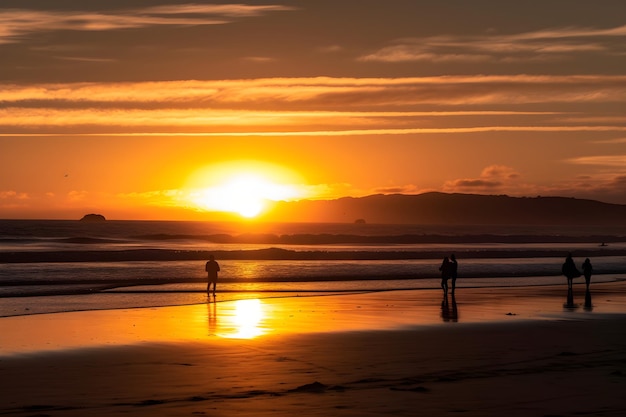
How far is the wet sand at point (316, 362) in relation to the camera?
488 inches

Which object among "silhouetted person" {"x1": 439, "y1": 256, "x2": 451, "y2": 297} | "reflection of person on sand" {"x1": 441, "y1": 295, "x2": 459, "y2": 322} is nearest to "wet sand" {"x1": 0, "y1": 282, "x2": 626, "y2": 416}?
"reflection of person on sand" {"x1": 441, "y1": 295, "x2": 459, "y2": 322}

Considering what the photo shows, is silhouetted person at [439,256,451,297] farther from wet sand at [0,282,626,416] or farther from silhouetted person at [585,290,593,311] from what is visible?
wet sand at [0,282,626,416]

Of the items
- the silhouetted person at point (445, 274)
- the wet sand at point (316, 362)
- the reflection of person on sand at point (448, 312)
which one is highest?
the silhouetted person at point (445, 274)

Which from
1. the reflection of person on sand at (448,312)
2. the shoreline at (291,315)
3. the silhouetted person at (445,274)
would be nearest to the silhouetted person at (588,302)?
the shoreline at (291,315)

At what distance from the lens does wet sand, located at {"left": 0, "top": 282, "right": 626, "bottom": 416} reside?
12391 mm

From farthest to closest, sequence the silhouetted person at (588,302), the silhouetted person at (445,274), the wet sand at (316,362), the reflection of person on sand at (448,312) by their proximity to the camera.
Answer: the silhouetted person at (445,274)
the silhouetted person at (588,302)
the reflection of person on sand at (448,312)
the wet sand at (316,362)

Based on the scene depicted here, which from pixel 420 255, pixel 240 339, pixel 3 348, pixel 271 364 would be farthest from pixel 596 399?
pixel 420 255

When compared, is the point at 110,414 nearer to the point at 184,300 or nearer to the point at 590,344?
the point at 590,344

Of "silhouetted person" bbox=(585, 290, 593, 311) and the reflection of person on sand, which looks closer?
the reflection of person on sand

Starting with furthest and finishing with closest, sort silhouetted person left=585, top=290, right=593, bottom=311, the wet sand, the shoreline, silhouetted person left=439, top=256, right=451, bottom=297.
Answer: silhouetted person left=439, top=256, right=451, bottom=297, silhouetted person left=585, top=290, right=593, bottom=311, the shoreline, the wet sand

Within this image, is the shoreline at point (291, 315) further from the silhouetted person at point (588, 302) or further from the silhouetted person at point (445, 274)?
the silhouetted person at point (445, 274)

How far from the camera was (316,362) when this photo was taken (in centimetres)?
1642

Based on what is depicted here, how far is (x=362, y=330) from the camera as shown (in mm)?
21672

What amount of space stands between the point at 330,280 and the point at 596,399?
3445 centimetres
